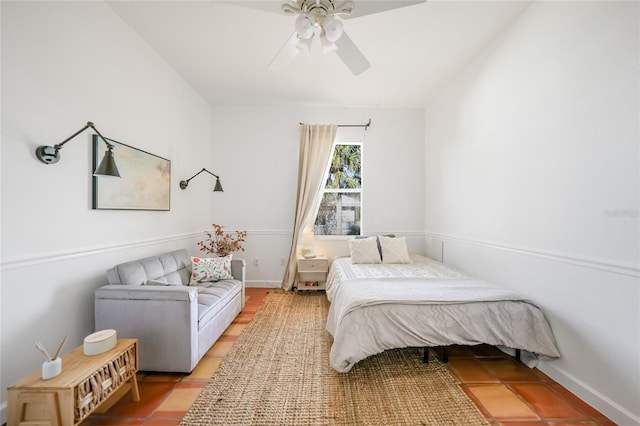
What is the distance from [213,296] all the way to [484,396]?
2.29 m

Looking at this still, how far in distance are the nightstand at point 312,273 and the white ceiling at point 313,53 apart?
2.49 metres

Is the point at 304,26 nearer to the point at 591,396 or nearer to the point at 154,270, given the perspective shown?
the point at 154,270

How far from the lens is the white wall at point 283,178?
4.22m

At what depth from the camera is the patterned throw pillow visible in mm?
2857

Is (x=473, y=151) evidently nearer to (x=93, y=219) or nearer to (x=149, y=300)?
(x=149, y=300)

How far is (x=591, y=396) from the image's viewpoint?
5.51 ft

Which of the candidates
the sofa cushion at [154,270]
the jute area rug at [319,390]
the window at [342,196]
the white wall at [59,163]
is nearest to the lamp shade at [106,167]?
the white wall at [59,163]

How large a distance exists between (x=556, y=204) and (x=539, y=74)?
1.08 meters

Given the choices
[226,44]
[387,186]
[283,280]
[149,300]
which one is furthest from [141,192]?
[387,186]

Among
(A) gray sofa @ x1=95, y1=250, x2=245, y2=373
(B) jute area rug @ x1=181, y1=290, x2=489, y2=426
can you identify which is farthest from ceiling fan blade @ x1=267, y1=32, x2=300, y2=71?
(B) jute area rug @ x1=181, y1=290, x2=489, y2=426

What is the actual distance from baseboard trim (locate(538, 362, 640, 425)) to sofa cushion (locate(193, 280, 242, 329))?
9.05ft

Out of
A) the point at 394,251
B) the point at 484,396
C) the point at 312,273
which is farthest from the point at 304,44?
the point at 312,273

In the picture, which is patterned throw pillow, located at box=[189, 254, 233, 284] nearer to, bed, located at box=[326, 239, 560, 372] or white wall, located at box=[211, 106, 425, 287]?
white wall, located at box=[211, 106, 425, 287]

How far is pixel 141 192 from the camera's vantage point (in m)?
2.55
